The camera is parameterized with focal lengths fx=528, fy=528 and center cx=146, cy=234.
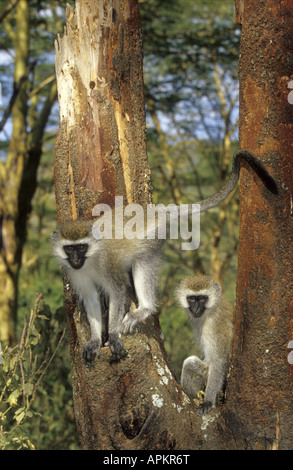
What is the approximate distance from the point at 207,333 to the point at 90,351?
3.73 ft

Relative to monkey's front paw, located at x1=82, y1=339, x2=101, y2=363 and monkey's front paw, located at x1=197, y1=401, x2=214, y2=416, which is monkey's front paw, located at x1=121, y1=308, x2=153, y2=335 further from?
monkey's front paw, located at x1=197, y1=401, x2=214, y2=416

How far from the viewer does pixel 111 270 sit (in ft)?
11.5

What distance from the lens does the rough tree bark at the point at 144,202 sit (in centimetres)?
279

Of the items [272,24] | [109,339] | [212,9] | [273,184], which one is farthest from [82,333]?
[212,9]

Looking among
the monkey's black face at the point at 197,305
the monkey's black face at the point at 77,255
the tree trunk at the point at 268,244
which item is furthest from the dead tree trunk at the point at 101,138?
the monkey's black face at the point at 197,305

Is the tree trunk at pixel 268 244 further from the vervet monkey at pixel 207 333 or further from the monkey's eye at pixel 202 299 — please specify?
the monkey's eye at pixel 202 299

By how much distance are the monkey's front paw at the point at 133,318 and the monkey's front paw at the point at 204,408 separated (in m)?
0.63

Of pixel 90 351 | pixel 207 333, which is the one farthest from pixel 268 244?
pixel 207 333

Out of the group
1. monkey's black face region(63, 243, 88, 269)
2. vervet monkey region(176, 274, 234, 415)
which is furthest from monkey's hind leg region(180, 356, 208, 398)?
monkey's black face region(63, 243, 88, 269)

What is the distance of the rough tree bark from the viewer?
9.15 feet

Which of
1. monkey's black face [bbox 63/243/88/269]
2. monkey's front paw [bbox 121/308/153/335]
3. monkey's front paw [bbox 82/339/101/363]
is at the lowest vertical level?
monkey's front paw [bbox 82/339/101/363]

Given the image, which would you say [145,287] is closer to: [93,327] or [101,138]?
[93,327]

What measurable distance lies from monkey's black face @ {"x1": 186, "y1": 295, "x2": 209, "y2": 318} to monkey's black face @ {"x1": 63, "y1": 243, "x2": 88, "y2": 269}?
1.07 metres

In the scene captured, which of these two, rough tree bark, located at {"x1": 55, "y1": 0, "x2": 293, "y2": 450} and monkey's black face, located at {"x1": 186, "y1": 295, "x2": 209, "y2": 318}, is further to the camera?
monkey's black face, located at {"x1": 186, "y1": 295, "x2": 209, "y2": 318}
